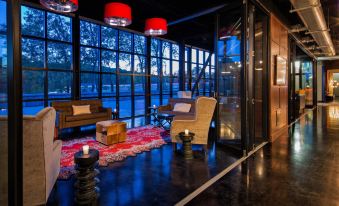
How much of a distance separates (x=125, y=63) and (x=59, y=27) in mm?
2700

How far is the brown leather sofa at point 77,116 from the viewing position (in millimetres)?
5607

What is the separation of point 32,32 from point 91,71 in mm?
1992

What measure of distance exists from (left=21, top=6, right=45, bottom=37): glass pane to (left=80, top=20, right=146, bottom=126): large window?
45.6 inches

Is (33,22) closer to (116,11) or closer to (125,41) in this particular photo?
(125,41)

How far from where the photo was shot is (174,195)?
8.40 ft

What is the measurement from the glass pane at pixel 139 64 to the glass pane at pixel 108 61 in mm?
1009

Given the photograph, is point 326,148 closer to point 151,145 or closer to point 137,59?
point 151,145

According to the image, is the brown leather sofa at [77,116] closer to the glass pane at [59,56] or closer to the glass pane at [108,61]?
the glass pane at [59,56]

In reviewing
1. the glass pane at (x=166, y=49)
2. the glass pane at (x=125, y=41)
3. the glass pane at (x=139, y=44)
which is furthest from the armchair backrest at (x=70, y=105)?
the glass pane at (x=166, y=49)

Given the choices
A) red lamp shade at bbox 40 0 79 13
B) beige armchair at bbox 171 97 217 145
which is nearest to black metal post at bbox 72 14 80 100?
red lamp shade at bbox 40 0 79 13

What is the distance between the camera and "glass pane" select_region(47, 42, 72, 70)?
631cm

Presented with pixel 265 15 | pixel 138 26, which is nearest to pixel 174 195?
pixel 265 15

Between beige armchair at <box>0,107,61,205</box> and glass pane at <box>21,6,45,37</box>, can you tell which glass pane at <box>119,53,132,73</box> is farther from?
beige armchair at <box>0,107,61,205</box>

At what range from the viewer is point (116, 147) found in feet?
14.7
